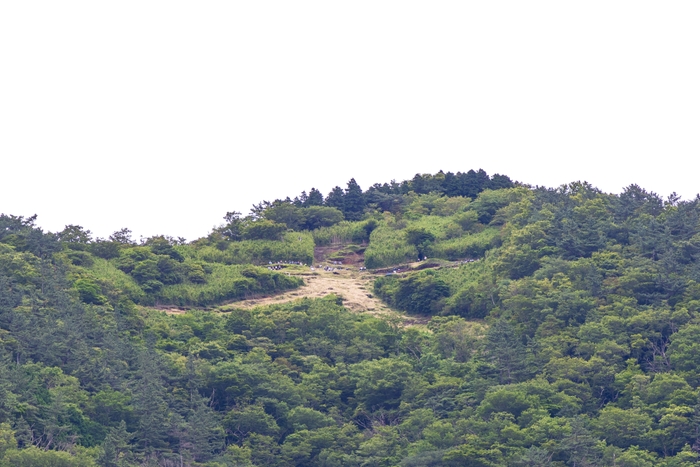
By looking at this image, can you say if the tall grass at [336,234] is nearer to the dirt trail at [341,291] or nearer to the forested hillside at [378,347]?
the dirt trail at [341,291]

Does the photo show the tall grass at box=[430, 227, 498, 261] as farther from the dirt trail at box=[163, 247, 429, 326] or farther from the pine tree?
the pine tree

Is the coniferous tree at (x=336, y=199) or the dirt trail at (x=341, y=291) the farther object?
the coniferous tree at (x=336, y=199)

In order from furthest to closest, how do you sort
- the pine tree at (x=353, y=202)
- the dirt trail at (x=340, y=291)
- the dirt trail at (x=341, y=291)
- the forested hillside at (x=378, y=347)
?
the pine tree at (x=353, y=202) → the dirt trail at (x=340, y=291) → the dirt trail at (x=341, y=291) → the forested hillside at (x=378, y=347)

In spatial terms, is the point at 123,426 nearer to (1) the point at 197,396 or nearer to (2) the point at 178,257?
(1) the point at 197,396

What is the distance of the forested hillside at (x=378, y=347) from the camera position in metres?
47.7

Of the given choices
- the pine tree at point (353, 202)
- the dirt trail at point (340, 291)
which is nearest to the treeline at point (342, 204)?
the pine tree at point (353, 202)

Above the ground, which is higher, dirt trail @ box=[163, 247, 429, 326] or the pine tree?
the pine tree

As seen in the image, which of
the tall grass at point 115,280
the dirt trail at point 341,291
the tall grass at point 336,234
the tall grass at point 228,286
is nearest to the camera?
the tall grass at point 115,280

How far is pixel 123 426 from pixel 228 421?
5566 millimetres

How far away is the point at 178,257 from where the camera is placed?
67.1 meters

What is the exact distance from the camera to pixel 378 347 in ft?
189

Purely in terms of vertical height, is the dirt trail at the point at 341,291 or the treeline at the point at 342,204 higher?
the treeline at the point at 342,204

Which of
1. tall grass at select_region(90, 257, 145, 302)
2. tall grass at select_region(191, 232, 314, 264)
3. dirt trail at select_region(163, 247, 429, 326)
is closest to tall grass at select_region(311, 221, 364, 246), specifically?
tall grass at select_region(191, 232, 314, 264)

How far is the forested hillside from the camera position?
156 ft
